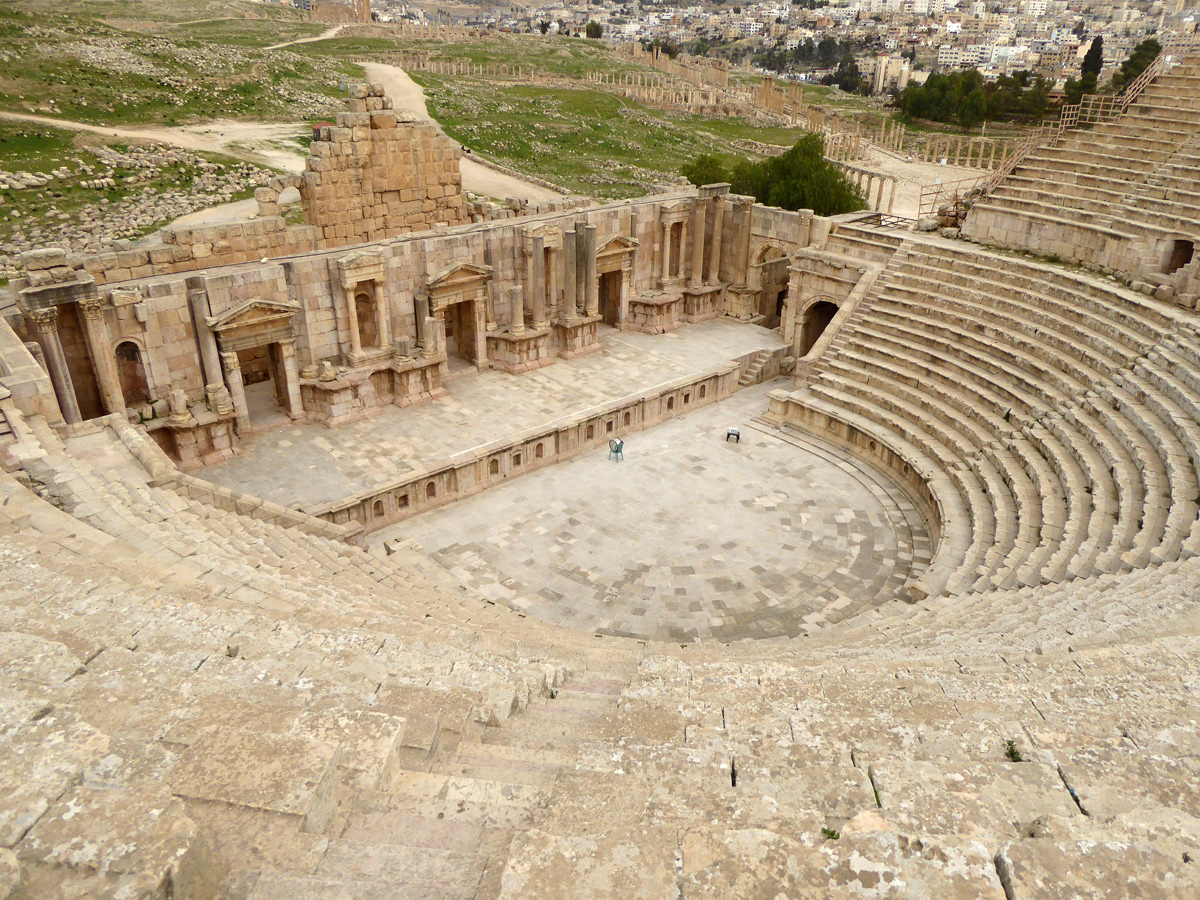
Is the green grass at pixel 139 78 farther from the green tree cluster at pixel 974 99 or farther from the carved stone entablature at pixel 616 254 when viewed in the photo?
the green tree cluster at pixel 974 99

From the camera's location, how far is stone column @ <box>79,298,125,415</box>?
16359 millimetres

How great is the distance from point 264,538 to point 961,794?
425 inches

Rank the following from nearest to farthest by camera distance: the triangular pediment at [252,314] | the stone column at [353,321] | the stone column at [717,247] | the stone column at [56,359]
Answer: the stone column at [56,359]
the triangular pediment at [252,314]
the stone column at [353,321]
the stone column at [717,247]

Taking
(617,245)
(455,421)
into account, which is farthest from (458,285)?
(617,245)

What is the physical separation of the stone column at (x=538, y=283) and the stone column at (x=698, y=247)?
656cm

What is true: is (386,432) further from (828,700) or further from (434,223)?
(828,700)

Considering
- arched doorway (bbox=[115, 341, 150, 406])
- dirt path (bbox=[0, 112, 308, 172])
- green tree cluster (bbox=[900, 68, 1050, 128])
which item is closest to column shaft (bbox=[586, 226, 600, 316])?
arched doorway (bbox=[115, 341, 150, 406])

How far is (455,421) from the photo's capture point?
804 inches

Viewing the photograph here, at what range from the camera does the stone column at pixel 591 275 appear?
953 inches

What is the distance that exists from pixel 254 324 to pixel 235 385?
55.7 inches

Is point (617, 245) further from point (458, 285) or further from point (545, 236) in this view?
point (458, 285)

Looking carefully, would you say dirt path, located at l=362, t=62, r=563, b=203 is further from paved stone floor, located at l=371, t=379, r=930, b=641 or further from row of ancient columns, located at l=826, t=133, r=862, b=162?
row of ancient columns, located at l=826, t=133, r=862, b=162

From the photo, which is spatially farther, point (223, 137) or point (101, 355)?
point (223, 137)

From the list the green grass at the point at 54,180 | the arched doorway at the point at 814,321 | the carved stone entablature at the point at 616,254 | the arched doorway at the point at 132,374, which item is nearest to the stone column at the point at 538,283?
the carved stone entablature at the point at 616,254
